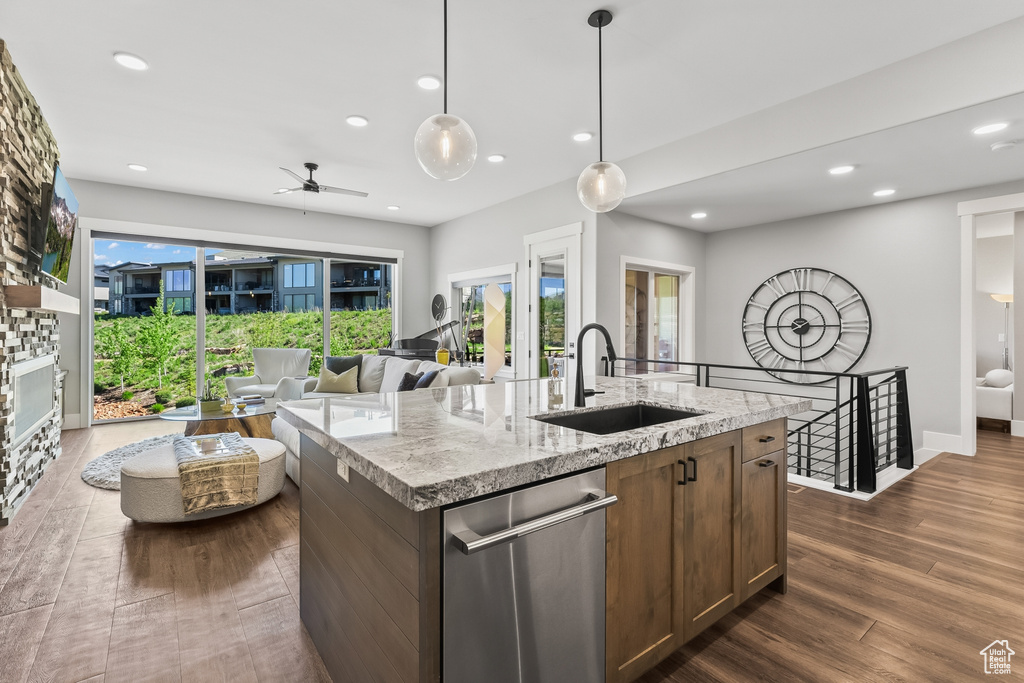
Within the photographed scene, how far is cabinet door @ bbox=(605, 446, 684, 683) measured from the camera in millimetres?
1357

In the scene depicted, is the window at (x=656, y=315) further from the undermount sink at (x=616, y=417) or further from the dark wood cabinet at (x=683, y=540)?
the dark wood cabinet at (x=683, y=540)

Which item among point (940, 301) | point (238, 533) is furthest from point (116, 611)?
point (940, 301)

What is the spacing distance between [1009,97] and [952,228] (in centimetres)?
225

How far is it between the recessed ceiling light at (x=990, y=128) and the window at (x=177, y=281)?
7657 mm

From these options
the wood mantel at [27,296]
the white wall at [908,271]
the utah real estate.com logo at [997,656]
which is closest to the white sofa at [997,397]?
the white wall at [908,271]

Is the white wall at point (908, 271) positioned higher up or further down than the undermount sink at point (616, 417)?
higher up

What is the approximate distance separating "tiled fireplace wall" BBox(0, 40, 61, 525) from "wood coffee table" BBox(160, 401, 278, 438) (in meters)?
0.87

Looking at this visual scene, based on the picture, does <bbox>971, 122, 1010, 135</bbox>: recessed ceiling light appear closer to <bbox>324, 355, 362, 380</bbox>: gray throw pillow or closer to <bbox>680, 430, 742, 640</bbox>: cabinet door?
<bbox>680, 430, 742, 640</bbox>: cabinet door

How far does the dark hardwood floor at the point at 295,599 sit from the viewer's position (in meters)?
1.67

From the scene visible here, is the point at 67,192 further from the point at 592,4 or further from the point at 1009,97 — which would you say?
the point at 1009,97

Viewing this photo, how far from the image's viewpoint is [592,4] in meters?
2.46

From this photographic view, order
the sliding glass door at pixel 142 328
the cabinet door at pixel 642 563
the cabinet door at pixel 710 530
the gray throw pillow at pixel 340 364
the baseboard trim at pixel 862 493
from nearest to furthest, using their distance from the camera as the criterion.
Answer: the cabinet door at pixel 642 563 → the cabinet door at pixel 710 530 → the baseboard trim at pixel 862 493 → the gray throw pillow at pixel 340 364 → the sliding glass door at pixel 142 328

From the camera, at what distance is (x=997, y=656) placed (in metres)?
1.70

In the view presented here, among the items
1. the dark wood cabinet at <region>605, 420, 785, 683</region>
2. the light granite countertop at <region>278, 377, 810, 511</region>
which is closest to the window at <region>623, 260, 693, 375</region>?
the light granite countertop at <region>278, 377, 810, 511</region>
